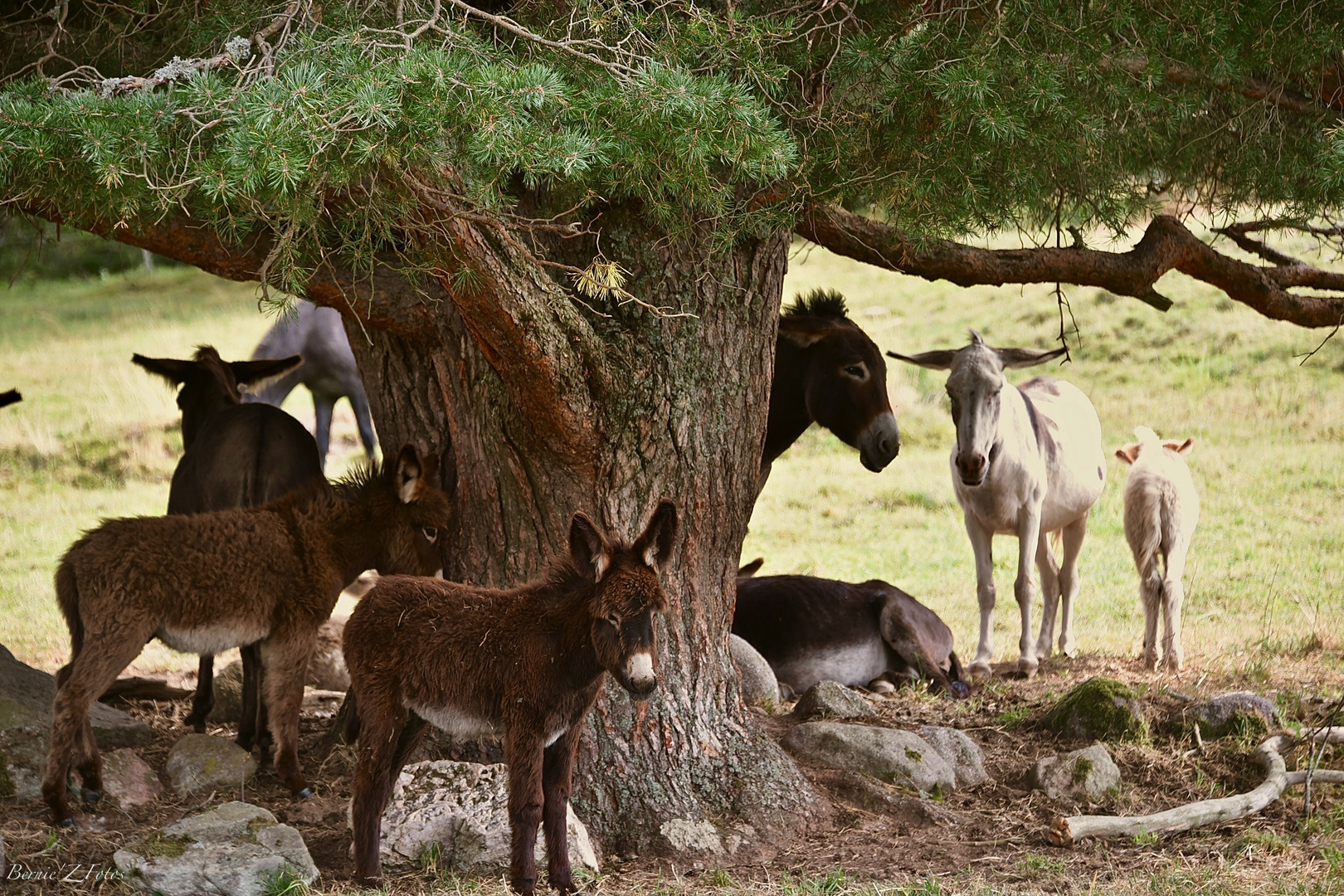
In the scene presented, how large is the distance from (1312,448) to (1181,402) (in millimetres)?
2219

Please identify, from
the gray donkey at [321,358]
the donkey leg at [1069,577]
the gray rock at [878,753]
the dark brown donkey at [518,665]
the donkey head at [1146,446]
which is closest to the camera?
the dark brown donkey at [518,665]

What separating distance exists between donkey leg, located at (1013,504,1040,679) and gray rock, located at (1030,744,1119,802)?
254 centimetres

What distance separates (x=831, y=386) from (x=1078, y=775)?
2.74 meters

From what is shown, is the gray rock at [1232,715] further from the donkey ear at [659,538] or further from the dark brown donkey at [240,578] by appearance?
the dark brown donkey at [240,578]

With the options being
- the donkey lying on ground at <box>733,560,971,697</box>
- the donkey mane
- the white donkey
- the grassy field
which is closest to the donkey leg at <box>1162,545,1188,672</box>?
the grassy field

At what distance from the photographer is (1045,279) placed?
649cm

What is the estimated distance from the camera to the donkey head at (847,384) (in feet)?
23.7

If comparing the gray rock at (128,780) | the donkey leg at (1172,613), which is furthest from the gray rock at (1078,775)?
the gray rock at (128,780)

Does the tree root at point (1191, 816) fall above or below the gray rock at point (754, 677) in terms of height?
below

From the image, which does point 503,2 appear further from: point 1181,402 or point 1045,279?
point 1181,402

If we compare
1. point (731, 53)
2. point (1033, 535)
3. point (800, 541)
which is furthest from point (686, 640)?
point (800, 541)

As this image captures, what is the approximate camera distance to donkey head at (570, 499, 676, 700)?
13.1ft

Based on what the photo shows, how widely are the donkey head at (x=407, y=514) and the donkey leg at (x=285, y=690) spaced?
1.79 feet

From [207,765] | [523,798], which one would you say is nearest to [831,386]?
[523,798]
